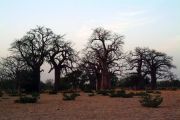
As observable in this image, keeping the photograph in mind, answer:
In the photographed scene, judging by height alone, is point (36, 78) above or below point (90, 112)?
above

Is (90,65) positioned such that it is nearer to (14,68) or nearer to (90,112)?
(14,68)

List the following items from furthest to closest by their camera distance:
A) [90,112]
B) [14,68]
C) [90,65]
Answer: [90,65]
[14,68]
[90,112]

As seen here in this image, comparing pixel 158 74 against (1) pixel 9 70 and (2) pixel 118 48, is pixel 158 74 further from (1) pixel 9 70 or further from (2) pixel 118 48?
(1) pixel 9 70

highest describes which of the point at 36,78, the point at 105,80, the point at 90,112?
the point at 36,78

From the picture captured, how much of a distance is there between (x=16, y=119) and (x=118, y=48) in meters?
41.9

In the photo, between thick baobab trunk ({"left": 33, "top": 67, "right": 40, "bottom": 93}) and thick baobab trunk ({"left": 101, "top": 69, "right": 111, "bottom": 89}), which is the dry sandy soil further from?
thick baobab trunk ({"left": 101, "top": 69, "right": 111, "bottom": 89})

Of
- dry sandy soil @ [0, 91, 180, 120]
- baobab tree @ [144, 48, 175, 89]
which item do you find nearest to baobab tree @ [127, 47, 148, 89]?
baobab tree @ [144, 48, 175, 89]

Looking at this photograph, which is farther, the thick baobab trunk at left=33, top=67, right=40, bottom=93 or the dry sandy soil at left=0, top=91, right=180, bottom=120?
the thick baobab trunk at left=33, top=67, right=40, bottom=93

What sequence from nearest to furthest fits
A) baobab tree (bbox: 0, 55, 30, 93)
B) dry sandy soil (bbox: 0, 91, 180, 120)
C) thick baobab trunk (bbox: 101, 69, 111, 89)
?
1. dry sandy soil (bbox: 0, 91, 180, 120)
2. baobab tree (bbox: 0, 55, 30, 93)
3. thick baobab trunk (bbox: 101, 69, 111, 89)

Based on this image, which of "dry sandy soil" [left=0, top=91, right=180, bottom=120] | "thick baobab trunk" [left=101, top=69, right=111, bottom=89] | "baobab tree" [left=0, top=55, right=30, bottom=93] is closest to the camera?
"dry sandy soil" [left=0, top=91, right=180, bottom=120]

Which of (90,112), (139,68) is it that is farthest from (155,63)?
(90,112)

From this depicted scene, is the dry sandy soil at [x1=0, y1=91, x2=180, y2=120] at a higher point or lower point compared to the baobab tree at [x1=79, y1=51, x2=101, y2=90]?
lower

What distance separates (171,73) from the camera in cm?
6906

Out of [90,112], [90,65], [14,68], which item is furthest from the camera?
[90,65]
